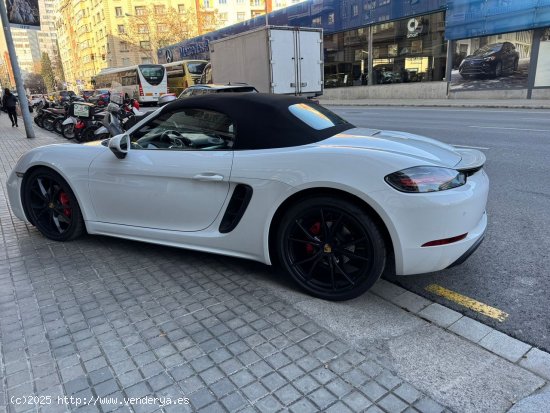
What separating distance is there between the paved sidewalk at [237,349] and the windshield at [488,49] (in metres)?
23.1

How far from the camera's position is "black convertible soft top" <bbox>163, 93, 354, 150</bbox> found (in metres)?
3.29

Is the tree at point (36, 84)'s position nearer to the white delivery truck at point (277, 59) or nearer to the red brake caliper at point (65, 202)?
the white delivery truck at point (277, 59)

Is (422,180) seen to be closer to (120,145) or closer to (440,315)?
(440,315)

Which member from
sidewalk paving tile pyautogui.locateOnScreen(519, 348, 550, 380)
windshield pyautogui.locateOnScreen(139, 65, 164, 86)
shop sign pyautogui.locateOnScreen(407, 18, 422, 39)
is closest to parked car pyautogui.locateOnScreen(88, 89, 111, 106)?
windshield pyautogui.locateOnScreen(139, 65, 164, 86)

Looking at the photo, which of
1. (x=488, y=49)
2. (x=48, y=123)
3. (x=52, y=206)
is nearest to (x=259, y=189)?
(x=52, y=206)

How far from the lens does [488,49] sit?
22641 mm

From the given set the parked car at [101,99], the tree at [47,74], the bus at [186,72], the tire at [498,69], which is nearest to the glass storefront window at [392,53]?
the tire at [498,69]

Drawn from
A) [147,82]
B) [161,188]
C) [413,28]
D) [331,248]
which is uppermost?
[413,28]

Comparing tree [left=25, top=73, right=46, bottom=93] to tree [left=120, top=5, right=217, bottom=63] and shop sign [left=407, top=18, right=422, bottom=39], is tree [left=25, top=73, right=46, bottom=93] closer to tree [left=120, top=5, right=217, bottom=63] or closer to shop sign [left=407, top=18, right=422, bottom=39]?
tree [left=120, top=5, right=217, bottom=63]

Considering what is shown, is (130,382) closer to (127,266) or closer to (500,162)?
(127,266)

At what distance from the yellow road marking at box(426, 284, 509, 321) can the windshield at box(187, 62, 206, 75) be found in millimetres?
31341

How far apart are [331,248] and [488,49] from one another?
23.8m

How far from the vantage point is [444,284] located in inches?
134

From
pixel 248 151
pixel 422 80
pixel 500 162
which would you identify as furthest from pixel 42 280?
pixel 422 80
